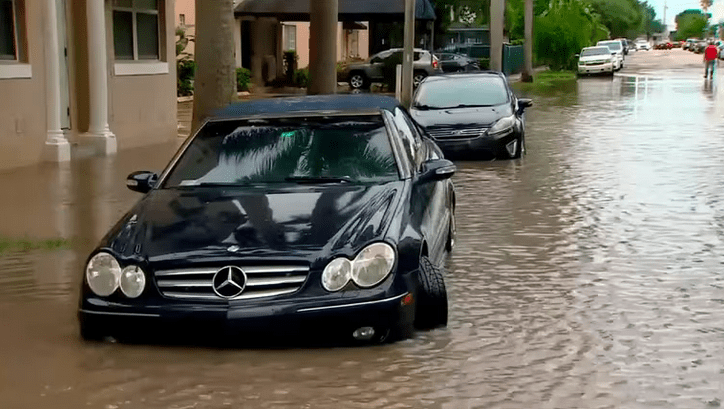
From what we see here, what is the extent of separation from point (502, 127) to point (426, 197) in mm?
9342

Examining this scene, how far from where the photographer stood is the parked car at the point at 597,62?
169 ft

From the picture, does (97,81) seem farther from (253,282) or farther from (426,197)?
(253,282)

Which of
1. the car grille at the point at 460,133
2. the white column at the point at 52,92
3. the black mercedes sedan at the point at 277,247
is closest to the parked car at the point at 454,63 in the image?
the car grille at the point at 460,133

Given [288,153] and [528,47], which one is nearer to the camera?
[288,153]

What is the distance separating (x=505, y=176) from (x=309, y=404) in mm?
9930

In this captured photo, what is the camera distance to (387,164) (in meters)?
7.36

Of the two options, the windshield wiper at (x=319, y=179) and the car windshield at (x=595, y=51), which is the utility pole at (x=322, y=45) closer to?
the windshield wiper at (x=319, y=179)

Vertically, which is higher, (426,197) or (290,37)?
(290,37)

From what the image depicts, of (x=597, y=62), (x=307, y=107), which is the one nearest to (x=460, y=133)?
(x=307, y=107)

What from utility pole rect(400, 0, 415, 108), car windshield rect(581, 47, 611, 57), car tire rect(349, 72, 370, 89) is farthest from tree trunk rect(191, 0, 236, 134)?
car windshield rect(581, 47, 611, 57)

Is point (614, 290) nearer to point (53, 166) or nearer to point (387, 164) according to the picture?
point (387, 164)

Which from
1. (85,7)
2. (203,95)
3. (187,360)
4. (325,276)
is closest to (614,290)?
(325,276)

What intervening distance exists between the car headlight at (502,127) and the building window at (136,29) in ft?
23.6

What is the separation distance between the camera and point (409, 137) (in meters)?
Answer: 8.20
